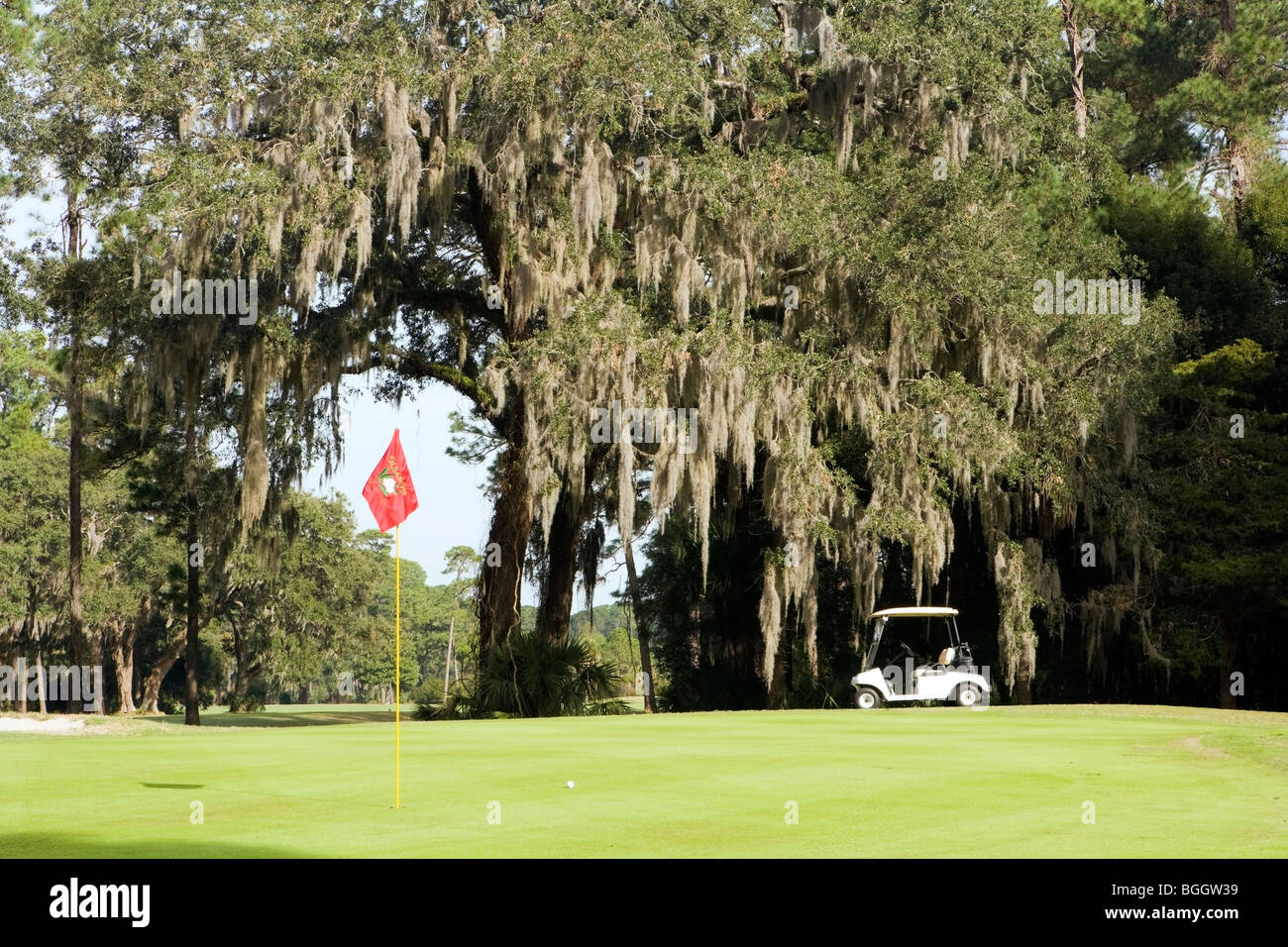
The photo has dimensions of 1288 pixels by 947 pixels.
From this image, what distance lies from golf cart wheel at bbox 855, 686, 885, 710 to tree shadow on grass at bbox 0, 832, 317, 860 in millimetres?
21958

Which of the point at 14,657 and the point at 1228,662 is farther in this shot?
the point at 14,657

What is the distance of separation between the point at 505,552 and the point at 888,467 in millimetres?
8302

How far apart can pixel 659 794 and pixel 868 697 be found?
18.9m

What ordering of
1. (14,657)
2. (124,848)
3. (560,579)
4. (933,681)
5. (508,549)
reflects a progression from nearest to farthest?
(124,848) → (933,681) → (508,549) → (560,579) → (14,657)

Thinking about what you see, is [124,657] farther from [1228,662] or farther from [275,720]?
[1228,662]

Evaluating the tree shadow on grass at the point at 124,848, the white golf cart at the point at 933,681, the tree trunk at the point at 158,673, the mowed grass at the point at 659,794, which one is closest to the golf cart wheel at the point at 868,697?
the white golf cart at the point at 933,681

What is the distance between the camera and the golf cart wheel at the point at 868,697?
28750 mm

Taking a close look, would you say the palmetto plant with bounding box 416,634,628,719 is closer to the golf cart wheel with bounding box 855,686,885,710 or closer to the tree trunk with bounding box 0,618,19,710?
the golf cart wheel with bounding box 855,686,885,710

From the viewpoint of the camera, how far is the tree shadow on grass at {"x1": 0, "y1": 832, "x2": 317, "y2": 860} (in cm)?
759

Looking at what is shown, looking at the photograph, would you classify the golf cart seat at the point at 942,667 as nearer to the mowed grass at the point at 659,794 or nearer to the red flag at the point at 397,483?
the mowed grass at the point at 659,794

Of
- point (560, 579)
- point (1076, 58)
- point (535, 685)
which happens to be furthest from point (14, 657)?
point (1076, 58)

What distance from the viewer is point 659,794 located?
1061 cm

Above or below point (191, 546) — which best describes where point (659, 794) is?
below

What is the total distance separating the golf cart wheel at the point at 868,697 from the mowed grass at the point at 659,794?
34.3 feet
